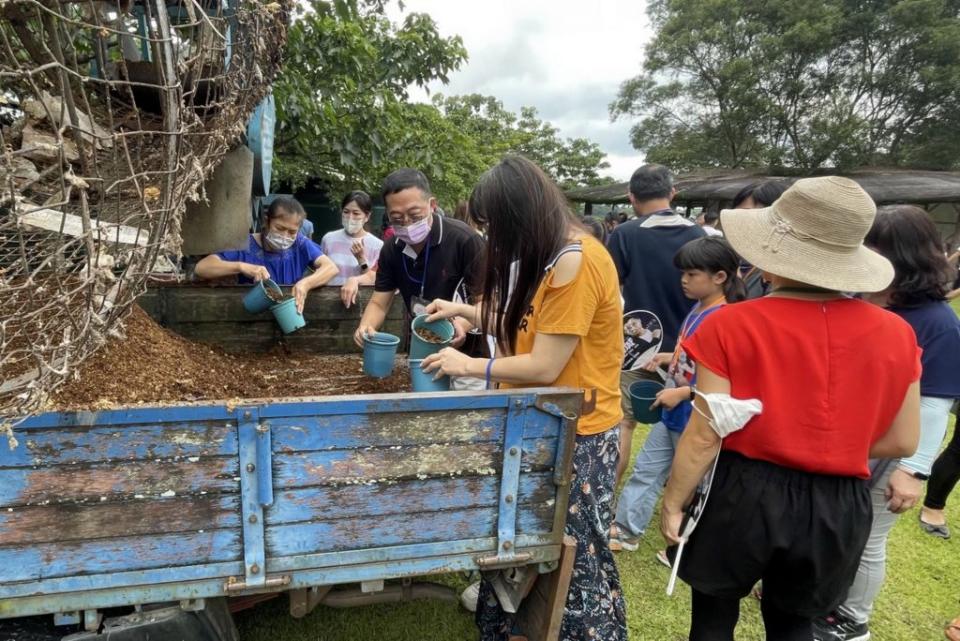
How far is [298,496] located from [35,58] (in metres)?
1.29

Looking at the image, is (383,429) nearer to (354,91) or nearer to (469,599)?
(469,599)

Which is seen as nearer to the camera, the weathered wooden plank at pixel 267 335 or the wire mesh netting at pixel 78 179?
the wire mesh netting at pixel 78 179

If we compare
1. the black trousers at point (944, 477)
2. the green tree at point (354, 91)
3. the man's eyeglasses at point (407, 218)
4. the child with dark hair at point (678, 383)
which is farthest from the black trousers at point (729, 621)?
the green tree at point (354, 91)

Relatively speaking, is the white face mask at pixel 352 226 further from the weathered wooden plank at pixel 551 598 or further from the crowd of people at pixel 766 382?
the weathered wooden plank at pixel 551 598

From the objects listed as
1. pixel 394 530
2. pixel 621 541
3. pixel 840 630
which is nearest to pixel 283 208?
pixel 394 530

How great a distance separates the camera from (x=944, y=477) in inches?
135

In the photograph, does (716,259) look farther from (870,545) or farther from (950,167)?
(950,167)

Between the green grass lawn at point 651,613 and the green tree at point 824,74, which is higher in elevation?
the green tree at point 824,74

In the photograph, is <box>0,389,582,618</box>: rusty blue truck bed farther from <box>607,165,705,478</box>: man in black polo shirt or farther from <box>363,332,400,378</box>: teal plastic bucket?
<box>607,165,705,478</box>: man in black polo shirt

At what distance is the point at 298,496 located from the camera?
1.51 meters

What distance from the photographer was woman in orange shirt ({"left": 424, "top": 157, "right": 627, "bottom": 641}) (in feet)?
5.74

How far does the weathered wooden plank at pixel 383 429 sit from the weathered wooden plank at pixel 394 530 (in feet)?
0.76

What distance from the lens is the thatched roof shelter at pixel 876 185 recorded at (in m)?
12.4

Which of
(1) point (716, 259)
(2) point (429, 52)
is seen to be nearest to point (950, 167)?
(2) point (429, 52)
